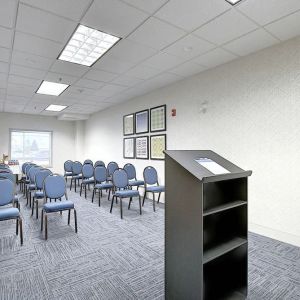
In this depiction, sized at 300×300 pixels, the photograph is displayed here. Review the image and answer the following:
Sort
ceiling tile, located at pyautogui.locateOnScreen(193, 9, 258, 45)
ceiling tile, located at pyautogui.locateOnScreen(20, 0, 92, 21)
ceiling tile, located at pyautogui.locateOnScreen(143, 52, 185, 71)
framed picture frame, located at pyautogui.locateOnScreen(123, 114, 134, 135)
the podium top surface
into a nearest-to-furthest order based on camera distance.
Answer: the podium top surface
ceiling tile, located at pyautogui.locateOnScreen(20, 0, 92, 21)
ceiling tile, located at pyautogui.locateOnScreen(193, 9, 258, 45)
ceiling tile, located at pyautogui.locateOnScreen(143, 52, 185, 71)
framed picture frame, located at pyautogui.locateOnScreen(123, 114, 134, 135)

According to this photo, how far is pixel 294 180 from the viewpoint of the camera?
3180mm

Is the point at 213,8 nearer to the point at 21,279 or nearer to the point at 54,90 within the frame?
the point at 21,279

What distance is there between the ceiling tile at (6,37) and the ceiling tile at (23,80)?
1488mm

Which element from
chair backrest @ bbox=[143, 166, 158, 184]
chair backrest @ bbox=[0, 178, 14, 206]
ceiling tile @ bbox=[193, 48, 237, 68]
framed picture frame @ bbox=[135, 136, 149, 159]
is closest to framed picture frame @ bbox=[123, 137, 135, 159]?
framed picture frame @ bbox=[135, 136, 149, 159]

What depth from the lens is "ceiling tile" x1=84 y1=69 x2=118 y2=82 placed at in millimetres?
4516

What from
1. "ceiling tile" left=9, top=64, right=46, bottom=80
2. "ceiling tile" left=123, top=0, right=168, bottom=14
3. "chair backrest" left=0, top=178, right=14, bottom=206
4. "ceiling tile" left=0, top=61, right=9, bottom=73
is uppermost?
"ceiling tile" left=123, top=0, right=168, bottom=14

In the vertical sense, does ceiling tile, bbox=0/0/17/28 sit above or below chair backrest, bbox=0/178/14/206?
above

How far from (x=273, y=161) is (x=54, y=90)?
17.1ft

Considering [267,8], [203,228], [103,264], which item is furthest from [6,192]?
[267,8]

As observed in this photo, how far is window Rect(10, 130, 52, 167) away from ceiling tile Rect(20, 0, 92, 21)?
313 inches

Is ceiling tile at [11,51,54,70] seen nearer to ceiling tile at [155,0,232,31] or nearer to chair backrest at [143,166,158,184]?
ceiling tile at [155,0,232,31]

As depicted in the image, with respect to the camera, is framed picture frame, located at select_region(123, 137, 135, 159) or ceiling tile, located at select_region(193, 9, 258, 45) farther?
framed picture frame, located at select_region(123, 137, 135, 159)

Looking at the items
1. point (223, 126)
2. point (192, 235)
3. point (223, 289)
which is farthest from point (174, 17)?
point (223, 289)

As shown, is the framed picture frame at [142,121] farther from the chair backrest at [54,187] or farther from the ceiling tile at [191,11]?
the ceiling tile at [191,11]
